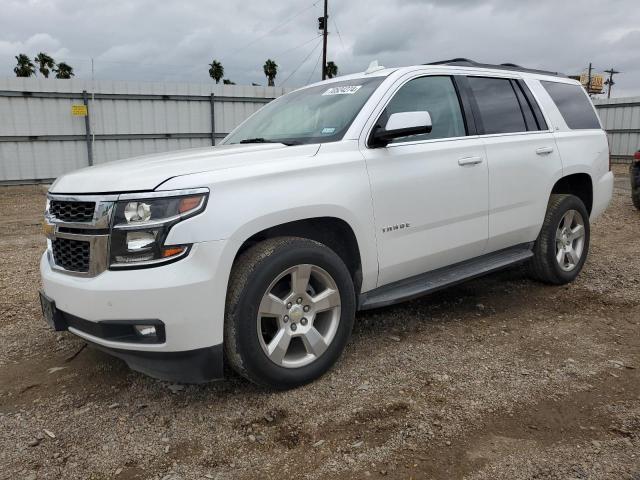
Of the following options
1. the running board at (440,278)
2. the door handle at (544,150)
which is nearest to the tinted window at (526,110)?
the door handle at (544,150)

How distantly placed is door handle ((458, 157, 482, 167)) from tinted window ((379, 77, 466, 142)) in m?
0.20

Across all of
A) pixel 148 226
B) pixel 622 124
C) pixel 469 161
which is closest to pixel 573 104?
pixel 469 161

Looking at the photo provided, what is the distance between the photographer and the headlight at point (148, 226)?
8.15 feet

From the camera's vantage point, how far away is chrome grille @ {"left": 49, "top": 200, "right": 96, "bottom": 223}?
105 inches

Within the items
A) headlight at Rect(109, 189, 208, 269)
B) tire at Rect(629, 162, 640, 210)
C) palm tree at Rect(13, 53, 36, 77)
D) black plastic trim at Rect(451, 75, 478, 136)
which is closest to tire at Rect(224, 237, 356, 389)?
headlight at Rect(109, 189, 208, 269)

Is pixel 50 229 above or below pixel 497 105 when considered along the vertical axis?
below

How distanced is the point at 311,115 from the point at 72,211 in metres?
1.71

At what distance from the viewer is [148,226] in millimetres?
2473

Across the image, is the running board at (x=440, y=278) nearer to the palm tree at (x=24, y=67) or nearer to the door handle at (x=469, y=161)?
the door handle at (x=469, y=161)

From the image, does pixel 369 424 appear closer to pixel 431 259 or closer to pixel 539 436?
pixel 539 436

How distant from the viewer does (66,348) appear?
12.3 feet

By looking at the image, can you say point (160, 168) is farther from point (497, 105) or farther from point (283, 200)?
point (497, 105)

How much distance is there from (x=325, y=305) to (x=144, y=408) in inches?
45.2

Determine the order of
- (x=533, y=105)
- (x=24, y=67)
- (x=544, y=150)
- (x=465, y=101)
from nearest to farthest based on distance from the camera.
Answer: (x=465, y=101) < (x=544, y=150) < (x=533, y=105) < (x=24, y=67)
